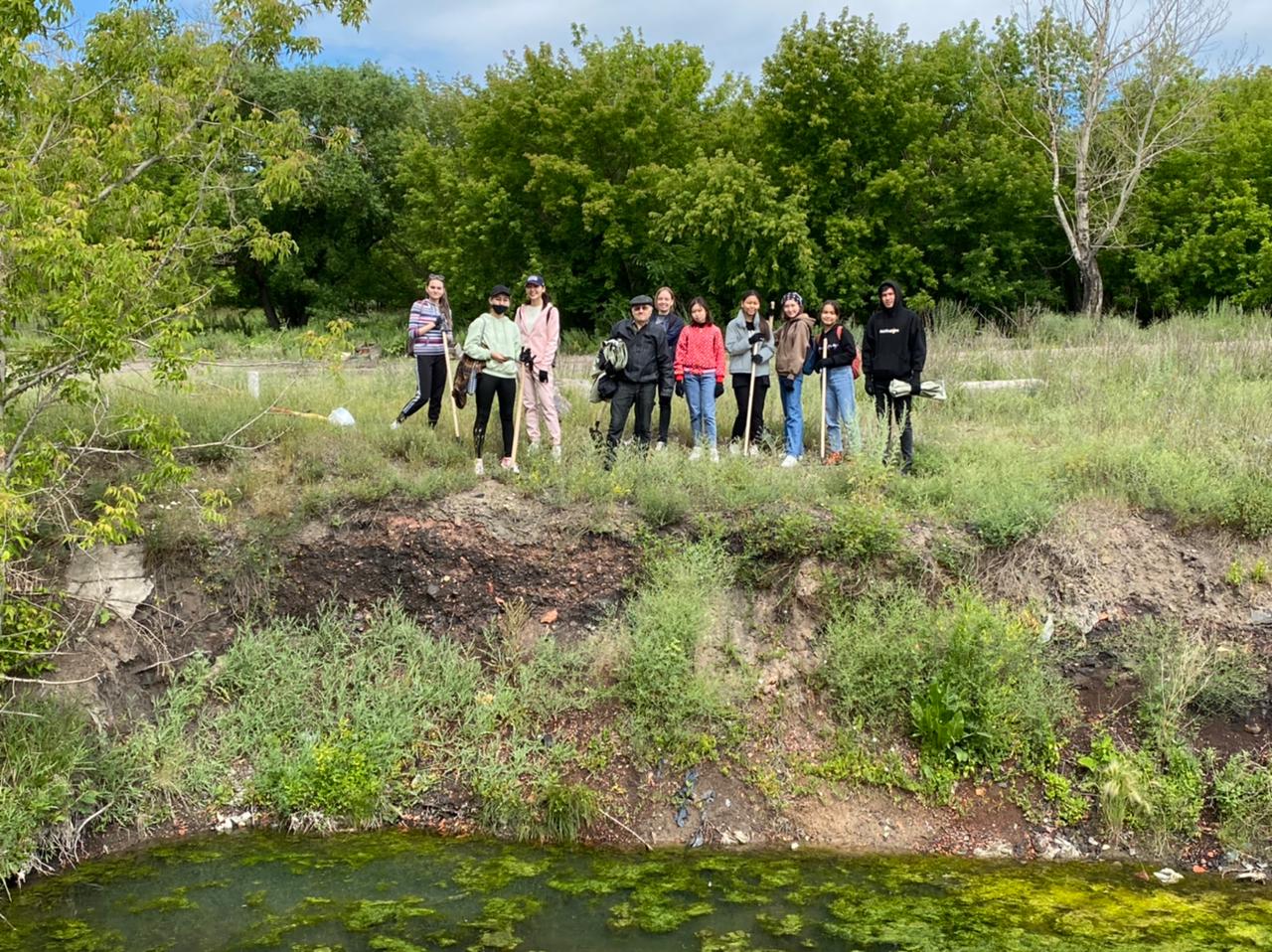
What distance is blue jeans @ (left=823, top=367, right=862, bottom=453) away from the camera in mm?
10328

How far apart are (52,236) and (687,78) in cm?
2496

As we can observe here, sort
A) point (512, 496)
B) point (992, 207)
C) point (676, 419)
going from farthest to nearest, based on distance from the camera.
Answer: point (992, 207)
point (676, 419)
point (512, 496)

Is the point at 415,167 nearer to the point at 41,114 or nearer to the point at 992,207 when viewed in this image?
the point at 992,207

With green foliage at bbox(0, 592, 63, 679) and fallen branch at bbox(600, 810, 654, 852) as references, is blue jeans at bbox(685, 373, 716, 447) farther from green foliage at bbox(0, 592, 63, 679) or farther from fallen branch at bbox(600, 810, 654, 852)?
green foliage at bbox(0, 592, 63, 679)

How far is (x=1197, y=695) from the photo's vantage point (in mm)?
8055

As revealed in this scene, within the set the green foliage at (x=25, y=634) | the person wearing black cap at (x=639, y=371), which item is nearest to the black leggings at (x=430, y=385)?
the person wearing black cap at (x=639, y=371)

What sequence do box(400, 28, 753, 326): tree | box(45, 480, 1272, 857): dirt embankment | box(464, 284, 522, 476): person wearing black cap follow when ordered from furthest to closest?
box(400, 28, 753, 326): tree → box(464, 284, 522, 476): person wearing black cap → box(45, 480, 1272, 857): dirt embankment

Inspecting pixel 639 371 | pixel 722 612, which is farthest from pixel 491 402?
pixel 722 612

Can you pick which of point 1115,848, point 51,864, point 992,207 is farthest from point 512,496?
point 992,207

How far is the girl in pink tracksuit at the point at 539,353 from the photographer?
988 centimetres

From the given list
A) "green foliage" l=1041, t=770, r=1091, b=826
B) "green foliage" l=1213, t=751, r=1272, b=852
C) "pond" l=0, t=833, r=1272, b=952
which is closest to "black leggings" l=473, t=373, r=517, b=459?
"pond" l=0, t=833, r=1272, b=952

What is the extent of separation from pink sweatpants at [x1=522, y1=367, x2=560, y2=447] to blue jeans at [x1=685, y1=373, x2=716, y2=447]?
1.47m

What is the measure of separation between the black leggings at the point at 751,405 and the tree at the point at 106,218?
480 centimetres

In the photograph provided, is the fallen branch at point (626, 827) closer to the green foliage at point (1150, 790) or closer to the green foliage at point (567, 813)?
the green foliage at point (567, 813)
